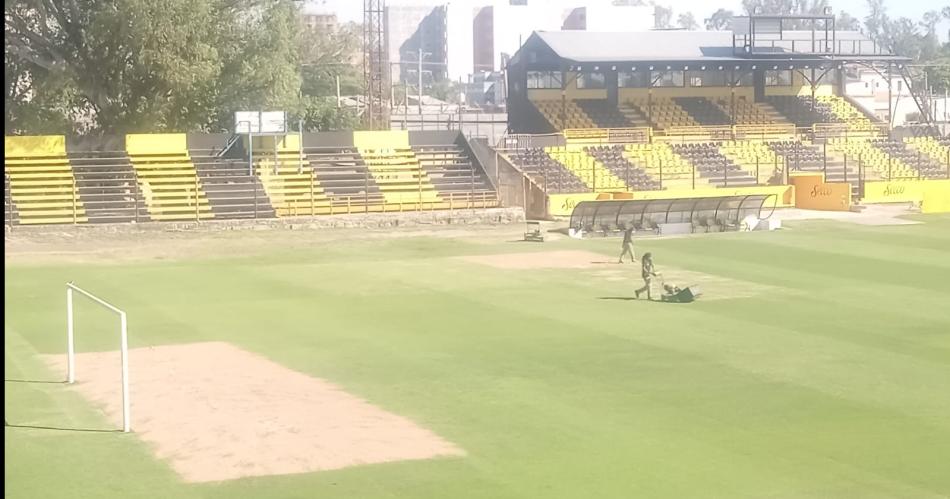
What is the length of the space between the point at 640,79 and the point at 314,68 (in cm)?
3074

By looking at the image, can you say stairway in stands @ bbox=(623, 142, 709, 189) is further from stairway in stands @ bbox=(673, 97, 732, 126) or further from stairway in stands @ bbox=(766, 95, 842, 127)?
stairway in stands @ bbox=(766, 95, 842, 127)

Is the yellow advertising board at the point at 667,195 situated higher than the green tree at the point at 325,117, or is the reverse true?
the green tree at the point at 325,117

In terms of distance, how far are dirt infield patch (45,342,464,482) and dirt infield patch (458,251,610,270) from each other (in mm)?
14187

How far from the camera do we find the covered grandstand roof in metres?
65.7

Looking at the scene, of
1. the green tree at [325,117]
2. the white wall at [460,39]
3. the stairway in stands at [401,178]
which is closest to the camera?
the stairway in stands at [401,178]

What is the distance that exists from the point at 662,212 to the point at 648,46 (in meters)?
26.5

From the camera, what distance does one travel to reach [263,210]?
158 feet

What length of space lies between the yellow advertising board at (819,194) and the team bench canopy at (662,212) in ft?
27.3

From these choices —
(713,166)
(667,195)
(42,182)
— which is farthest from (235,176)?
(713,166)

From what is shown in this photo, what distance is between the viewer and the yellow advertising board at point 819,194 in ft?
171

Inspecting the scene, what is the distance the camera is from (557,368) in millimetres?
19734

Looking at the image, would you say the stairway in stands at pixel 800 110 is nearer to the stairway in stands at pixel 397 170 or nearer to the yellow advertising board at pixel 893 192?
the yellow advertising board at pixel 893 192

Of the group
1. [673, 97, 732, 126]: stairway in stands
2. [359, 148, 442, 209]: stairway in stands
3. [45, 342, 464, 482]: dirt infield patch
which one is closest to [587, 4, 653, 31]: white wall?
[673, 97, 732, 126]: stairway in stands

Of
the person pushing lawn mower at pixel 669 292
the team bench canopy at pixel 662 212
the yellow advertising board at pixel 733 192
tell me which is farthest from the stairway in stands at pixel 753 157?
the person pushing lawn mower at pixel 669 292
